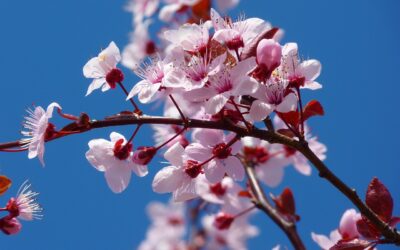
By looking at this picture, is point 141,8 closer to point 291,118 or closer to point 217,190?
point 217,190

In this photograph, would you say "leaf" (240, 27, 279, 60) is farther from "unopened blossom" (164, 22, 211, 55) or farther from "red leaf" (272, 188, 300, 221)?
"red leaf" (272, 188, 300, 221)

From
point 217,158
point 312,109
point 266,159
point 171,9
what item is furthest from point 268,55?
point 171,9

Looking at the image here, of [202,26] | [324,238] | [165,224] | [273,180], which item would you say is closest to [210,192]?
[273,180]

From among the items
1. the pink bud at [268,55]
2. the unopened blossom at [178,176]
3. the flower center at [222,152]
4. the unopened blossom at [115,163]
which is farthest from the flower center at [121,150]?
the pink bud at [268,55]

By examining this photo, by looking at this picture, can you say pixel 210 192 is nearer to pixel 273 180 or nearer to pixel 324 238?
pixel 273 180

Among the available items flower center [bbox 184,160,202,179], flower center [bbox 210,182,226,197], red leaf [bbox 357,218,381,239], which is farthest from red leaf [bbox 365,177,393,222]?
flower center [bbox 210,182,226,197]

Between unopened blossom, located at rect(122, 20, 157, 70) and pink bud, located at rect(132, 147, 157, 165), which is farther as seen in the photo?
unopened blossom, located at rect(122, 20, 157, 70)
